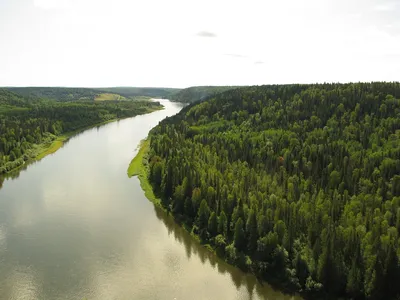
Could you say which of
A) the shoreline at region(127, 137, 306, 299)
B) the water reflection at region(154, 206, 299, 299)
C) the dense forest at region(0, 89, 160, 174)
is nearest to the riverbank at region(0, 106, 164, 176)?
the dense forest at region(0, 89, 160, 174)

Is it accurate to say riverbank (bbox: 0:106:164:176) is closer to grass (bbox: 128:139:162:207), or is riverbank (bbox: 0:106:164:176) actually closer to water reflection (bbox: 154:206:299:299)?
grass (bbox: 128:139:162:207)

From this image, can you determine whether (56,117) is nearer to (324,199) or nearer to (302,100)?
(302,100)

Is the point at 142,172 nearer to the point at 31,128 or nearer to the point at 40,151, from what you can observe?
the point at 40,151

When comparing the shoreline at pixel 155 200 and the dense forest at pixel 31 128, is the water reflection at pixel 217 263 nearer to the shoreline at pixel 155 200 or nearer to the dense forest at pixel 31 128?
the shoreline at pixel 155 200

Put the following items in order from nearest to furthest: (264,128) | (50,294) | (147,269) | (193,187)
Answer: (50,294), (147,269), (193,187), (264,128)

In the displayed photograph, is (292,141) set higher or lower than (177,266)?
higher

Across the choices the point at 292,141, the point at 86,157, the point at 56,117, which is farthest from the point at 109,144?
the point at 292,141

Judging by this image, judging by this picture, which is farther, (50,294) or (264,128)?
(264,128)
